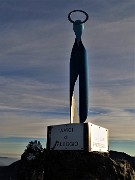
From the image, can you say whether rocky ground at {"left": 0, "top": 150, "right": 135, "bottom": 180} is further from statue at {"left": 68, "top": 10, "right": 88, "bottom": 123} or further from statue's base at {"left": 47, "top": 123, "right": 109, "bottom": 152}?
statue at {"left": 68, "top": 10, "right": 88, "bottom": 123}

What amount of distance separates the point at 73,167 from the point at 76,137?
3885mm

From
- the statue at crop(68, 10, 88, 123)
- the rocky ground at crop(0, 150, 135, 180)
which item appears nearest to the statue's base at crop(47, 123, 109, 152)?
the rocky ground at crop(0, 150, 135, 180)

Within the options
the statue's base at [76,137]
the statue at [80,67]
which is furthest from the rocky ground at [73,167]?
the statue at [80,67]

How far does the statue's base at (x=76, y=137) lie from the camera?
3173 cm

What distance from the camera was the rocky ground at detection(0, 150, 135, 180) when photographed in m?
33.2

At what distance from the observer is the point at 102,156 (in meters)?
34.2

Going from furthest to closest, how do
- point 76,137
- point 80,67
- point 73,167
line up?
point 80,67 → point 73,167 → point 76,137

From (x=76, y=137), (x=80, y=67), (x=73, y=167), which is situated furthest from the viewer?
(x=80, y=67)

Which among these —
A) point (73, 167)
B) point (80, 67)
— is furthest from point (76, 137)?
point (80, 67)

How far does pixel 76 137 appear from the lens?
3203cm

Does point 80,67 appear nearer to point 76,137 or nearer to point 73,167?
point 76,137

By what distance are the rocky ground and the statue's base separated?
1238 mm

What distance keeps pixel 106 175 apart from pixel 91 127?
219 inches

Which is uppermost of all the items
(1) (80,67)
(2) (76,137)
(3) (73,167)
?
(1) (80,67)
